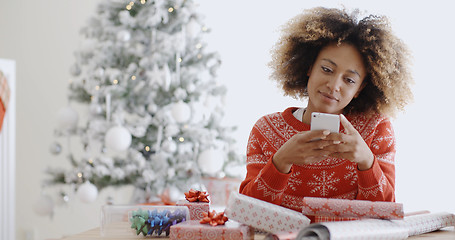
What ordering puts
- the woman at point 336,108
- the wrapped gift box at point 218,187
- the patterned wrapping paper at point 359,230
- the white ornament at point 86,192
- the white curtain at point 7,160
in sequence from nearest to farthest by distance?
the patterned wrapping paper at point 359,230, the woman at point 336,108, the white ornament at point 86,192, the wrapped gift box at point 218,187, the white curtain at point 7,160

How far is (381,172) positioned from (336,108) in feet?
0.72

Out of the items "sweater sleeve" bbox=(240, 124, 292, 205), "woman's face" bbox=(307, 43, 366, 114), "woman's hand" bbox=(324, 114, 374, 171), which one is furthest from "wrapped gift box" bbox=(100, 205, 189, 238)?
"woman's face" bbox=(307, 43, 366, 114)

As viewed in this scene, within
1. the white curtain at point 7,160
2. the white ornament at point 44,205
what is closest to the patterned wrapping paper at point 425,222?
the white ornament at point 44,205

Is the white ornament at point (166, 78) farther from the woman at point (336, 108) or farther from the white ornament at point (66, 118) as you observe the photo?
the woman at point (336, 108)

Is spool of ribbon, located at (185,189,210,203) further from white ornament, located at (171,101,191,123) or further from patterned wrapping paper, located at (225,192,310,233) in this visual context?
white ornament, located at (171,101,191,123)

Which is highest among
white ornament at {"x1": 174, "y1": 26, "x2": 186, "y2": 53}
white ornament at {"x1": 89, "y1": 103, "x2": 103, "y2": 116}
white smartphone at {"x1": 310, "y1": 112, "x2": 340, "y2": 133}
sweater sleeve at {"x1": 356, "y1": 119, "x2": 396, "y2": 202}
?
white ornament at {"x1": 174, "y1": 26, "x2": 186, "y2": 53}

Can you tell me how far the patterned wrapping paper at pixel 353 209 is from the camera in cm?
97

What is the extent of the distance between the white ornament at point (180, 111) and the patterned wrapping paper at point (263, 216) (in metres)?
2.04

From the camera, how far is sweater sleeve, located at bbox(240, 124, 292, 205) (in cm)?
126

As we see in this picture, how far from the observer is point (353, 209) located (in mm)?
979

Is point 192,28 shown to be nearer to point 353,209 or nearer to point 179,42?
point 179,42

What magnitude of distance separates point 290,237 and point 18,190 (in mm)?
3815

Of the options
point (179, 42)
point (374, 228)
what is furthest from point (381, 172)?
point (179, 42)

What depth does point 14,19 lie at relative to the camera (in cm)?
415
